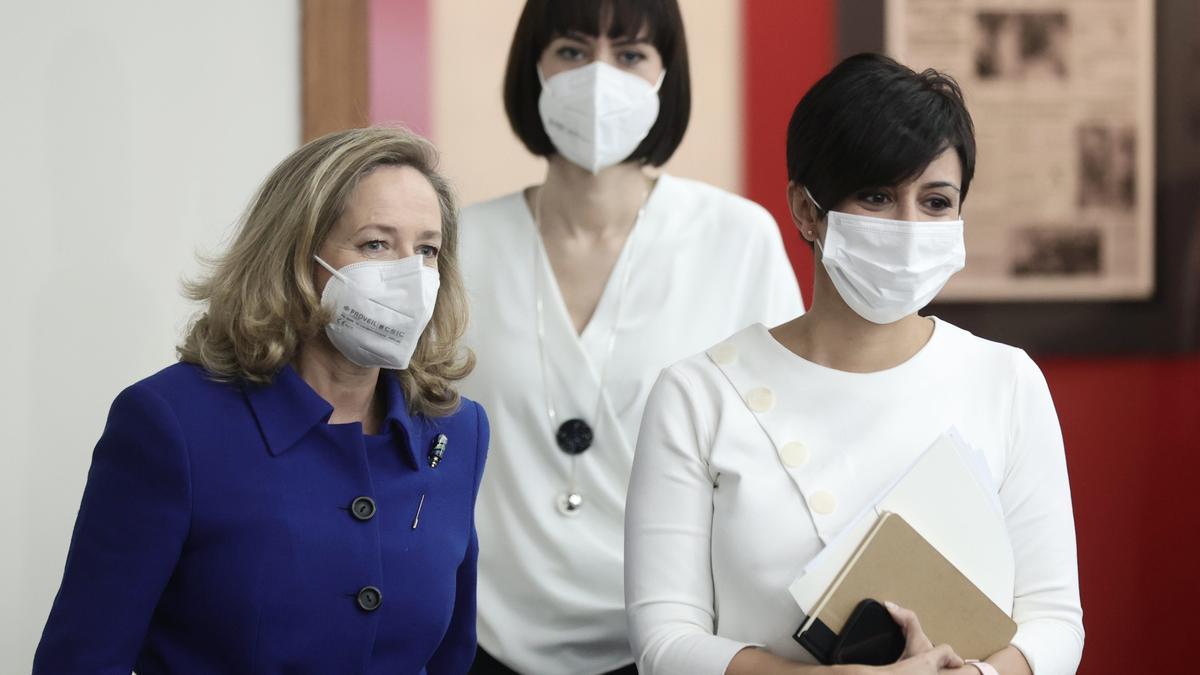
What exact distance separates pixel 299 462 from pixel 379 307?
0.77ft

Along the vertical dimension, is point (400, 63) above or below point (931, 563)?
above

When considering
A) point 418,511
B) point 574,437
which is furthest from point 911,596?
point 574,437

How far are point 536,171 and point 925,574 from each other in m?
1.75

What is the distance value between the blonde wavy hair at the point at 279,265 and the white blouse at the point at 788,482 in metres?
0.52

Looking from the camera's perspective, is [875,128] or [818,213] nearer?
[875,128]

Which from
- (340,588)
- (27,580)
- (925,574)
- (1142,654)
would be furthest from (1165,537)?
A: (27,580)

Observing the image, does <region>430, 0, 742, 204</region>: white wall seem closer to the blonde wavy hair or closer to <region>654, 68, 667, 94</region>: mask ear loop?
<region>654, 68, 667, 94</region>: mask ear loop

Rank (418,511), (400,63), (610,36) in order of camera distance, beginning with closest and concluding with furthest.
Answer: (418,511)
(610,36)
(400,63)

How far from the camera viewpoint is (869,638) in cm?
185

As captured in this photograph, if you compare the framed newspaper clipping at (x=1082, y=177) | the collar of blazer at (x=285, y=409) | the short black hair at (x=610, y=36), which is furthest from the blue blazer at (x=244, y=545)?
the framed newspaper clipping at (x=1082, y=177)

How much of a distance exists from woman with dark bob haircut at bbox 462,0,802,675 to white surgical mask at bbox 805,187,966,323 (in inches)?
23.4

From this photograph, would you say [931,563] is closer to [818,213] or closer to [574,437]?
[818,213]

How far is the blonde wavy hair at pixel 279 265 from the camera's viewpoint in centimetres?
193

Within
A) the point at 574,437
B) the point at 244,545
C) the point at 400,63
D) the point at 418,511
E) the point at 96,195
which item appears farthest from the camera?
the point at 400,63
